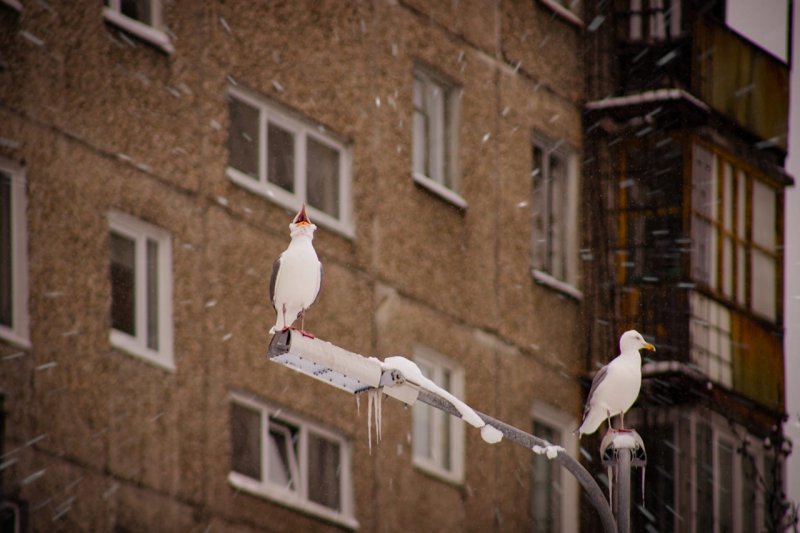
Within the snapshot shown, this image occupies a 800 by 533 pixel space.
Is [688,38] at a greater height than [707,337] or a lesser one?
greater

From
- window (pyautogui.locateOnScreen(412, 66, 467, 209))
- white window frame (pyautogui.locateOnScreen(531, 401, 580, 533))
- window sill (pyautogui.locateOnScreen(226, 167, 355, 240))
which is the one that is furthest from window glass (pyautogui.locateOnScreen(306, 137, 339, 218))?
white window frame (pyautogui.locateOnScreen(531, 401, 580, 533))

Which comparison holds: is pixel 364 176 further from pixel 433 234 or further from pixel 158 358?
pixel 158 358

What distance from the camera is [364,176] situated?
2023 cm

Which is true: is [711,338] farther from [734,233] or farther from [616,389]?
[616,389]

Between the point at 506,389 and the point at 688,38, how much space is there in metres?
4.58

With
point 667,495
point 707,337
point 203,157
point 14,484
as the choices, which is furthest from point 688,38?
point 14,484

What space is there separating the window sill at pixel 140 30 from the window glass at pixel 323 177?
204 cm

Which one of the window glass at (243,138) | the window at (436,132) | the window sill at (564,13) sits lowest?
the window glass at (243,138)

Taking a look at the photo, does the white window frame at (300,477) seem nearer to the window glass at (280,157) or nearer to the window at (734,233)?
the window glass at (280,157)

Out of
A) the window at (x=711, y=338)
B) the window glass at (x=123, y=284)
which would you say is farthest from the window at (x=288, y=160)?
the window at (x=711, y=338)

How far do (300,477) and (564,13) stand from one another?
6986 millimetres

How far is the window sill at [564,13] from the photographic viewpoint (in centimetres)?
2291

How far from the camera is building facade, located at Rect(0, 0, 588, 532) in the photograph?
1722 cm

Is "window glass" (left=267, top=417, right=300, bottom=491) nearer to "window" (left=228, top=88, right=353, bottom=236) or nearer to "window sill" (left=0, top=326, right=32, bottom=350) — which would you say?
"window" (left=228, top=88, right=353, bottom=236)
